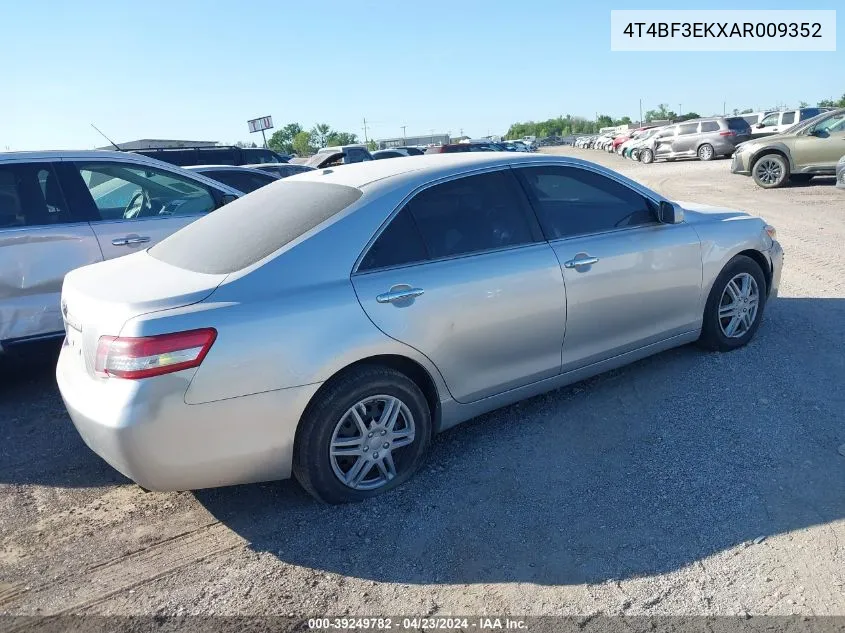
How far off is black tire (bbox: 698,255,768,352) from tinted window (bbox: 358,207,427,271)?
93.2 inches

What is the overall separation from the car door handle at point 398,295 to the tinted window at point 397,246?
6.1 inches

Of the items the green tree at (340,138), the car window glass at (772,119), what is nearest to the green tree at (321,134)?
the green tree at (340,138)

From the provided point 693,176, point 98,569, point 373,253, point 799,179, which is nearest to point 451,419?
point 373,253

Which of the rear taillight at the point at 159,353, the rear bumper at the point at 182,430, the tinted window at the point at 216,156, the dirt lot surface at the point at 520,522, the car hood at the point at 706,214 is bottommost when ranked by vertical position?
the dirt lot surface at the point at 520,522

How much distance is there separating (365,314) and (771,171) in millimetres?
14543

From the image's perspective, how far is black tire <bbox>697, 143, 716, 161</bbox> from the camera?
88.5 ft

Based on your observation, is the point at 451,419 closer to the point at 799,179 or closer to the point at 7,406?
the point at 7,406

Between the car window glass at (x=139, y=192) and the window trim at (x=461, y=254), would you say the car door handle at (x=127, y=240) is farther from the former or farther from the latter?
the window trim at (x=461, y=254)

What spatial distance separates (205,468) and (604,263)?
2.52 meters

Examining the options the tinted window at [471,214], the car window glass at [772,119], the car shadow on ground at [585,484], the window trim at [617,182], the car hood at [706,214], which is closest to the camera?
the car shadow on ground at [585,484]

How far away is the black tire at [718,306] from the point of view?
4.79 metres

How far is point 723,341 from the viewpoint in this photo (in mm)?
4887

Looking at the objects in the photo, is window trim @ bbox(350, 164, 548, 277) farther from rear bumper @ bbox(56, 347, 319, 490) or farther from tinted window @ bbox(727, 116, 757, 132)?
tinted window @ bbox(727, 116, 757, 132)

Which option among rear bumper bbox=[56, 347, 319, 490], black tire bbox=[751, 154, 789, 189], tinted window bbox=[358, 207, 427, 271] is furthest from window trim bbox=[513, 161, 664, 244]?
black tire bbox=[751, 154, 789, 189]
